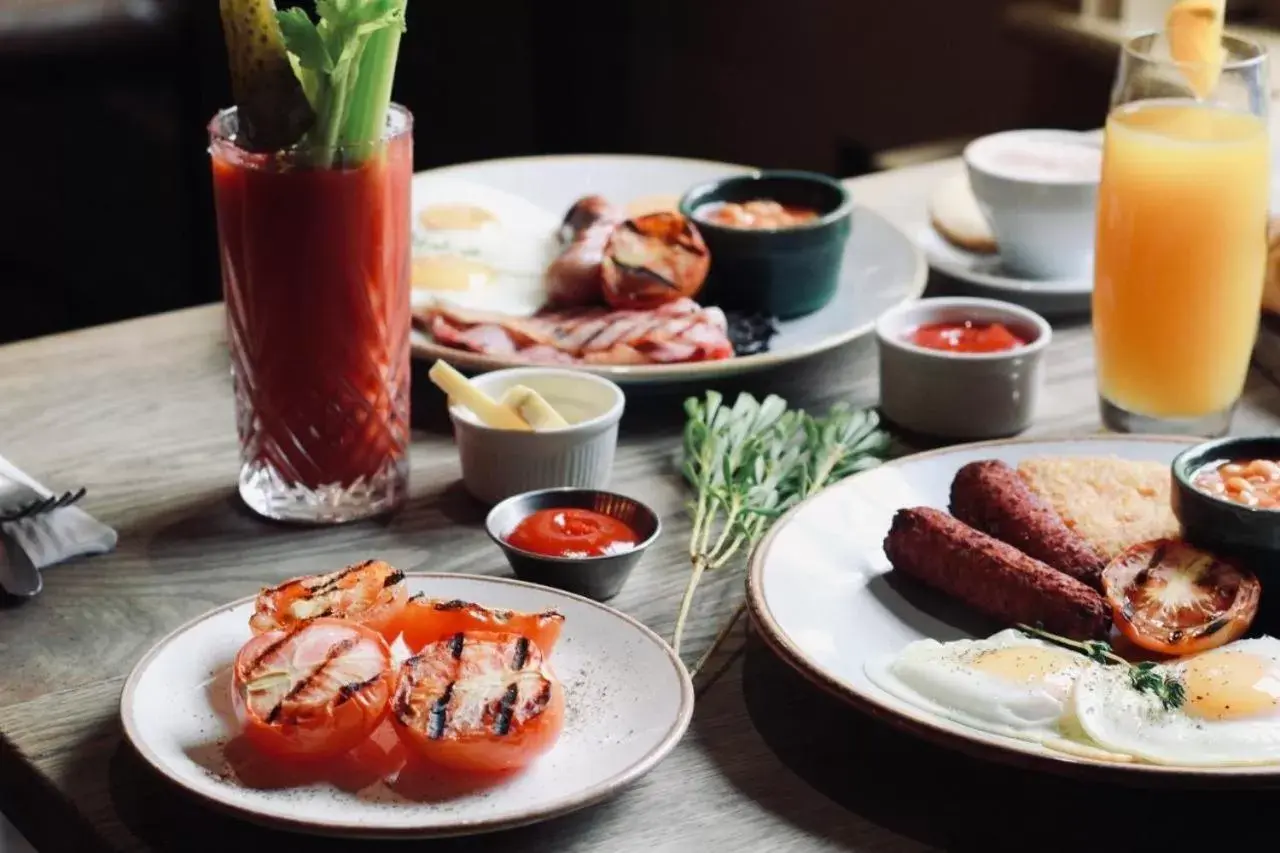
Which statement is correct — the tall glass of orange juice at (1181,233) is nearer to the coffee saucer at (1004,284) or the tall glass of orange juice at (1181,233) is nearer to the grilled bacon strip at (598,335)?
the coffee saucer at (1004,284)

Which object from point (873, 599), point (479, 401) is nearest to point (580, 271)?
point (479, 401)

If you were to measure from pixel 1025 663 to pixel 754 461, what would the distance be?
457 millimetres

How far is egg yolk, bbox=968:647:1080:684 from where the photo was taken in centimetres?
119

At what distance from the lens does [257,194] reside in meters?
1.47

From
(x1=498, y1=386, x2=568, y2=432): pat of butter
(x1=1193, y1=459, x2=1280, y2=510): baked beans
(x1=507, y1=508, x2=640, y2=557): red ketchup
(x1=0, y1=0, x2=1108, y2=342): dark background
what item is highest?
(x1=1193, y1=459, x2=1280, y2=510): baked beans

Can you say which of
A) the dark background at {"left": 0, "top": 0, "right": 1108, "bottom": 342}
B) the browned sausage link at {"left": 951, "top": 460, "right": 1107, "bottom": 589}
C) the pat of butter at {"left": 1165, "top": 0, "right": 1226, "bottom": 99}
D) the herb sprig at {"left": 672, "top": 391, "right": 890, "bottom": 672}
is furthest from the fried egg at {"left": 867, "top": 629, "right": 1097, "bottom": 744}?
the dark background at {"left": 0, "top": 0, "right": 1108, "bottom": 342}

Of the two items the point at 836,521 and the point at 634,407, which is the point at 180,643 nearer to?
the point at 836,521

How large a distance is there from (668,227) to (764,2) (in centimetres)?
321

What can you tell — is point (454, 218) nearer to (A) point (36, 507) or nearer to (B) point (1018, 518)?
(A) point (36, 507)

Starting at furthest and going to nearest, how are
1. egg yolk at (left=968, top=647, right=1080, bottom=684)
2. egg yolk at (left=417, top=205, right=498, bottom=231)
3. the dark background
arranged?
the dark background → egg yolk at (left=417, top=205, right=498, bottom=231) → egg yolk at (left=968, top=647, right=1080, bottom=684)

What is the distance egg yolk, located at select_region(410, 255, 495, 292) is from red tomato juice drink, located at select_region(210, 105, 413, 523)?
43cm

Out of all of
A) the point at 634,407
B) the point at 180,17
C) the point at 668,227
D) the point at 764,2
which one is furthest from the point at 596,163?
the point at 764,2

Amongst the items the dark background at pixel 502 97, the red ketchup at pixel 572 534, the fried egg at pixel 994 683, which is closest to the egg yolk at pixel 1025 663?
the fried egg at pixel 994 683

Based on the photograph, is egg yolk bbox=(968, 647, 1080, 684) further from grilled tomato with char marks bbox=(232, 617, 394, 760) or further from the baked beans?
grilled tomato with char marks bbox=(232, 617, 394, 760)
